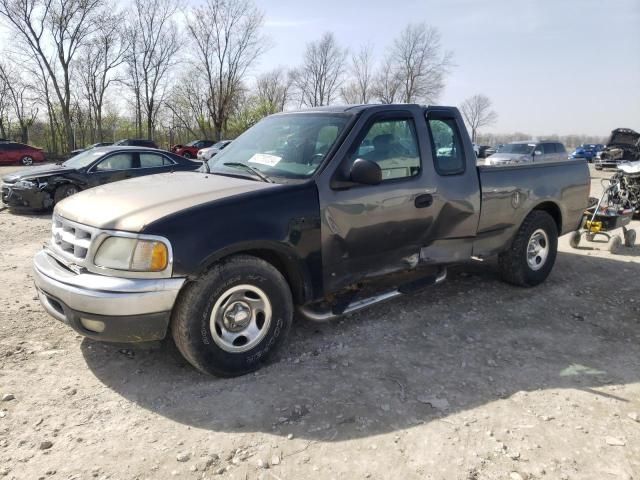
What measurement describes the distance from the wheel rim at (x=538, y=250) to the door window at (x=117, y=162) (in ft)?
29.3

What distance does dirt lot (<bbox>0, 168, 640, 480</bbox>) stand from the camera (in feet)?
8.00

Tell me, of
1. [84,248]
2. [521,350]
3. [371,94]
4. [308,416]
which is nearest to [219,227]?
[84,248]

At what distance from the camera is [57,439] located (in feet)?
8.55

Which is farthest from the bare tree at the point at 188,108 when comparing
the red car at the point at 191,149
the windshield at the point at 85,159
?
the windshield at the point at 85,159

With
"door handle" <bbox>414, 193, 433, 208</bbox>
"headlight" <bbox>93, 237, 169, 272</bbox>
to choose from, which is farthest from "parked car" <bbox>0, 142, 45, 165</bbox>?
"door handle" <bbox>414, 193, 433, 208</bbox>

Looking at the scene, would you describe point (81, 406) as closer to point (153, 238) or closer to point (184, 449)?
point (184, 449)

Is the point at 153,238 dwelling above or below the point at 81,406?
above

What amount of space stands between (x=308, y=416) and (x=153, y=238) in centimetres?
146

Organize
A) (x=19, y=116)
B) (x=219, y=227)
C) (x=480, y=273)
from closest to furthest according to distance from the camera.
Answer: (x=219, y=227)
(x=480, y=273)
(x=19, y=116)

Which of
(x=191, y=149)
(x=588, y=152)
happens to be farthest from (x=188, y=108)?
(x=588, y=152)

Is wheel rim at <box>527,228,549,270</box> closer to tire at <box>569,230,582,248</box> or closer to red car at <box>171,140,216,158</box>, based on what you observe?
tire at <box>569,230,582,248</box>

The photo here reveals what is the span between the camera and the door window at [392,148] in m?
3.80

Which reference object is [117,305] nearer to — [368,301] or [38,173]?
[368,301]

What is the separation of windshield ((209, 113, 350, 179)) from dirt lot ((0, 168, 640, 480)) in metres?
1.45
